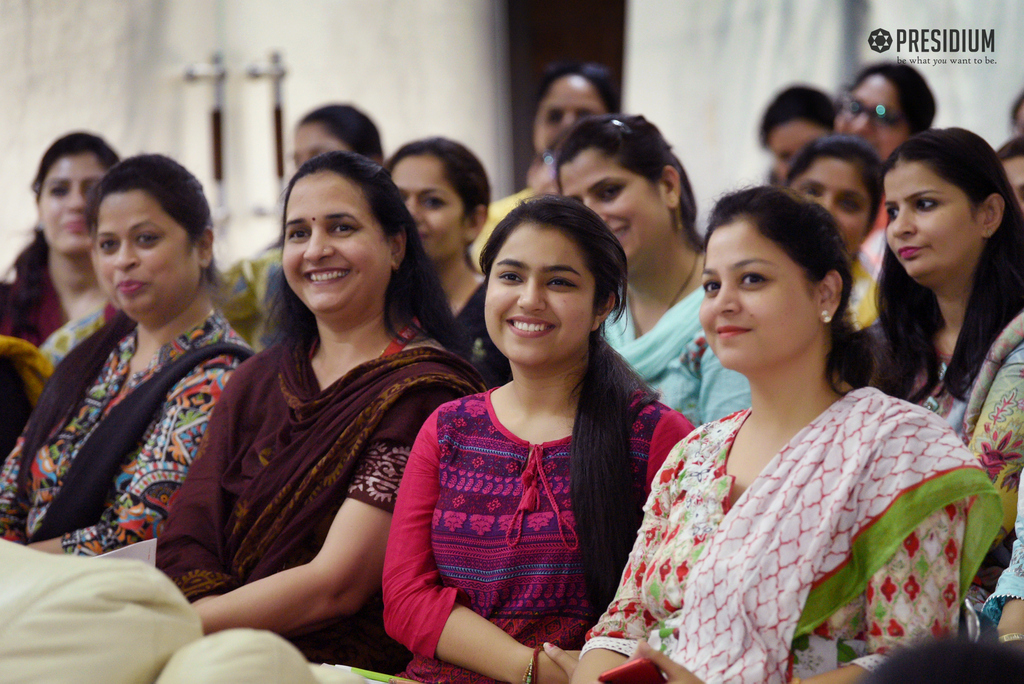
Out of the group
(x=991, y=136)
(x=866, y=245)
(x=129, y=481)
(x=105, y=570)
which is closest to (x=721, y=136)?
(x=991, y=136)

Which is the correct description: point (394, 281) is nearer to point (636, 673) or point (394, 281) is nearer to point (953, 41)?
point (636, 673)

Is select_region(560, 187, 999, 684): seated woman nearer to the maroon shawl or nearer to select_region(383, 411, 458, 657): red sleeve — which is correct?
select_region(383, 411, 458, 657): red sleeve

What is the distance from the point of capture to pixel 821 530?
57.5 inches

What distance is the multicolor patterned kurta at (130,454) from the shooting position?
2391mm

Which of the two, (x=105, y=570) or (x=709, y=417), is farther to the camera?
(x=709, y=417)

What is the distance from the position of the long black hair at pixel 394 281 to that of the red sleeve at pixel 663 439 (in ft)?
2.09

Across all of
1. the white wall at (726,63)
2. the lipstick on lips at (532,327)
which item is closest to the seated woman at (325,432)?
the lipstick on lips at (532,327)

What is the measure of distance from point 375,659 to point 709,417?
893 millimetres

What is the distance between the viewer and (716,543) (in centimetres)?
155

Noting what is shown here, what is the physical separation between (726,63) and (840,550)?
3960 mm

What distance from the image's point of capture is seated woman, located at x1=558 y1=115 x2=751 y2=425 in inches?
101

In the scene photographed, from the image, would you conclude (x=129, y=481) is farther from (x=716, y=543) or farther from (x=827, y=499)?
(x=827, y=499)

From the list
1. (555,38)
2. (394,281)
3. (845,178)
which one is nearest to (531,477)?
(394,281)

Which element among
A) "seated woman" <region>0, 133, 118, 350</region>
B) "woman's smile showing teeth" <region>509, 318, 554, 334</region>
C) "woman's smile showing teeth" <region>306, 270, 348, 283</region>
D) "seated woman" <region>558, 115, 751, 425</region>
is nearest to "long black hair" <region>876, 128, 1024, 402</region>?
"seated woman" <region>558, 115, 751, 425</region>
